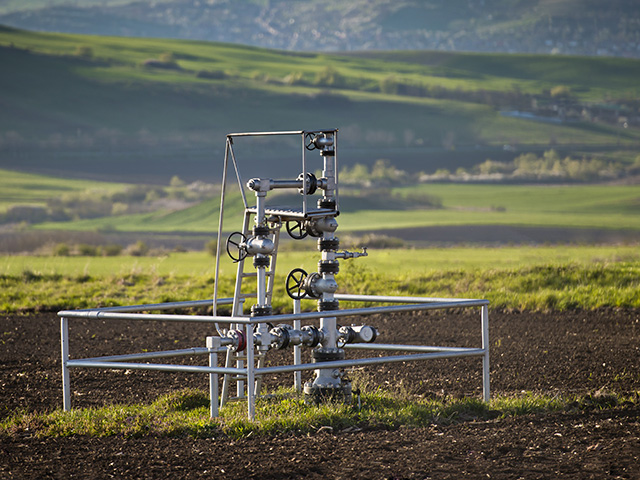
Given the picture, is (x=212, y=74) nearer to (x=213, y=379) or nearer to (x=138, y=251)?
(x=138, y=251)

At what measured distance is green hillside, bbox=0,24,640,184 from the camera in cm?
13100

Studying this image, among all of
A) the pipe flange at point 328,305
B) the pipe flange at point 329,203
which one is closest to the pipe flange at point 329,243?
the pipe flange at point 329,203

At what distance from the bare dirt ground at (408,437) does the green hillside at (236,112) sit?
116 m

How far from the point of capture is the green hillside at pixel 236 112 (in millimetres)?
131000

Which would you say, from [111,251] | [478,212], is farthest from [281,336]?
[478,212]

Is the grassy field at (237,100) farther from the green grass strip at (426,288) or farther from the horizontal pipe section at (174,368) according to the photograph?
the horizontal pipe section at (174,368)

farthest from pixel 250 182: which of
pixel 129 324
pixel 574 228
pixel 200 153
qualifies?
pixel 200 153

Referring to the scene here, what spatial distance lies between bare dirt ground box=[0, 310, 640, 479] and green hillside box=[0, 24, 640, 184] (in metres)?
116

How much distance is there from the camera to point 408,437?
705cm

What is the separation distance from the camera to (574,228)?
9688 centimetres

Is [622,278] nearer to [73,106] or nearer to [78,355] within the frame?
[78,355]

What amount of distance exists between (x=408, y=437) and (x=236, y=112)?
12925cm

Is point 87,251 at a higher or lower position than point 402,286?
lower

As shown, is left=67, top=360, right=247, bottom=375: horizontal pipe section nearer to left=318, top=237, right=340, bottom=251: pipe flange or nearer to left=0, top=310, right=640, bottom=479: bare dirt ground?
left=0, top=310, right=640, bottom=479: bare dirt ground
